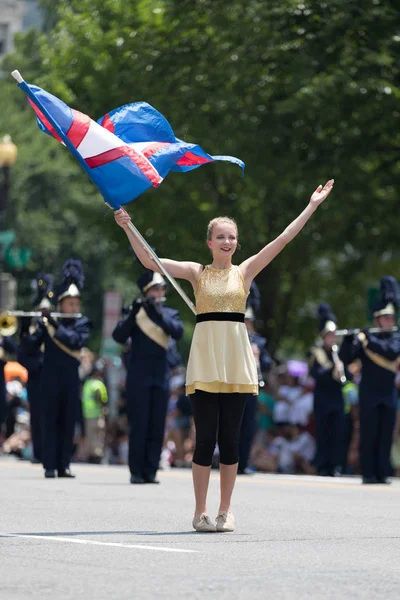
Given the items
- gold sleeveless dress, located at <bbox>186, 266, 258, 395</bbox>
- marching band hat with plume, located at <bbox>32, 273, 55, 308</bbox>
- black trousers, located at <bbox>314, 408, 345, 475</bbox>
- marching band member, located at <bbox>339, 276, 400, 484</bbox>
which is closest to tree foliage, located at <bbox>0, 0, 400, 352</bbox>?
black trousers, located at <bbox>314, 408, 345, 475</bbox>

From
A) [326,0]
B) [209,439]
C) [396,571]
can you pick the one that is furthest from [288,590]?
[326,0]

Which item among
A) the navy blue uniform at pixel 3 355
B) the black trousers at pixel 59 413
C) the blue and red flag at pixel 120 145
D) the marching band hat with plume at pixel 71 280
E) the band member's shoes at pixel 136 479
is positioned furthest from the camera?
the navy blue uniform at pixel 3 355

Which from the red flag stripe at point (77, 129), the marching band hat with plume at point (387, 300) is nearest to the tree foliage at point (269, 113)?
the marching band hat with plume at point (387, 300)

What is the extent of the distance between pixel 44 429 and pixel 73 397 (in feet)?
1.51

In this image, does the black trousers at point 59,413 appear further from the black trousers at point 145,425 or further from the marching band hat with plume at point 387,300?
the marching band hat with plume at point 387,300

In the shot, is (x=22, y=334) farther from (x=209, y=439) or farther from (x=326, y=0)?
(x=209, y=439)

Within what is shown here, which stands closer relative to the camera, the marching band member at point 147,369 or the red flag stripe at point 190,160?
the red flag stripe at point 190,160

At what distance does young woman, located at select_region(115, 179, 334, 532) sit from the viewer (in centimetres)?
1071

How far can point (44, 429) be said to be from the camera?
18.4m

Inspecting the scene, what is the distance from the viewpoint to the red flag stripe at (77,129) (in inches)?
473

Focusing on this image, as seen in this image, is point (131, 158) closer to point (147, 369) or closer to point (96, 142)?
point (96, 142)

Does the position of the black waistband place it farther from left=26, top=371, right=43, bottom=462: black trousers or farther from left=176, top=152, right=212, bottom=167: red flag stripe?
left=26, top=371, right=43, bottom=462: black trousers

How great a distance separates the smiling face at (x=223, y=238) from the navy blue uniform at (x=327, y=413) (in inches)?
492

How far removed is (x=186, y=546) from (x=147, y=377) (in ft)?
26.7
